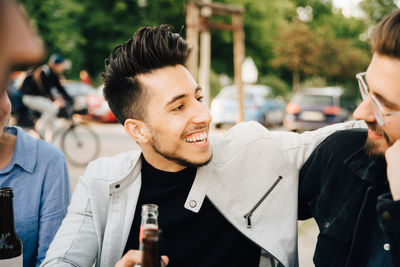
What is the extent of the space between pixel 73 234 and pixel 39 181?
1.21ft

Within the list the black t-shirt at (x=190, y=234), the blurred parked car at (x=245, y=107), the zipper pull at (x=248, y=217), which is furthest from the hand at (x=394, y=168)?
the blurred parked car at (x=245, y=107)

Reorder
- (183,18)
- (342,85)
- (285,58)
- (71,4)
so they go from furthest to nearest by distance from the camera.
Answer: (342,85)
(285,58)
(183,18)
(71,4)

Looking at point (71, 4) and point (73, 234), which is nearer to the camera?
point (73, 234)

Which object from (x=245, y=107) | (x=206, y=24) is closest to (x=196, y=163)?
(x=206, y=24)

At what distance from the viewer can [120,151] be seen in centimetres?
1039

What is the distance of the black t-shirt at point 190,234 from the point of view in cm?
196

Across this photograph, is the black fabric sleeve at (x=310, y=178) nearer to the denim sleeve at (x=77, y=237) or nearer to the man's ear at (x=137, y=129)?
the man's ear at (x=137, y=129)

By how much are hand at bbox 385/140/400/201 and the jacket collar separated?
0.20m

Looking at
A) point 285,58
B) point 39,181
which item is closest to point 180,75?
point 39,181

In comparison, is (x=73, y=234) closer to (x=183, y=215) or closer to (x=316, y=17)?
(x=183, y=215)

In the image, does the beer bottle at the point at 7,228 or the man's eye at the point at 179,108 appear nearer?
the beer bottle at the point at 7,228

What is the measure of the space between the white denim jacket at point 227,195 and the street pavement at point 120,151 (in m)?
0.25

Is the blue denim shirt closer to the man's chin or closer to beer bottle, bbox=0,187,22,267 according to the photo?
beer bottle, bbox=0,187,22,267

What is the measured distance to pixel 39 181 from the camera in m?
2.00
